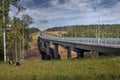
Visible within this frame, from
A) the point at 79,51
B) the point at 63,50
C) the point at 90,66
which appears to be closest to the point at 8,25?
the point at 90,66

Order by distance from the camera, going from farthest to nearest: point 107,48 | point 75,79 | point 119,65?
point 107,48 → point 119,65 → point 75,79

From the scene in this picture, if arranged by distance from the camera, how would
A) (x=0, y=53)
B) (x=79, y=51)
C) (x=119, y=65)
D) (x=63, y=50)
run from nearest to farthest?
1. (x=119, y=65)
2. (x=0, y=53)
3. (x=79, y=51)
4. (x=63, y=50)

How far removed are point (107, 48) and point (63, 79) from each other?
1390 inches

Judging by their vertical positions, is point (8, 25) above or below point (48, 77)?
above

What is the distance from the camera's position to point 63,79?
59.2 feet

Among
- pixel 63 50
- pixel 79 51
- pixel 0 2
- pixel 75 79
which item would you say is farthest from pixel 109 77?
pixel 63 50

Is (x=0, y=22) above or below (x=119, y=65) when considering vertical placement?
above

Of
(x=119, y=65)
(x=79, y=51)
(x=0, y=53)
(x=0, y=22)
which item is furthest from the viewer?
(x=79, y=51)

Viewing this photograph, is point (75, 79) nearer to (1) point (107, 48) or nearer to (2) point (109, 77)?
(2) point (109, 77)

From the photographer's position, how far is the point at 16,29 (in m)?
40.8

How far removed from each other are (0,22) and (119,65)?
20.5 meters

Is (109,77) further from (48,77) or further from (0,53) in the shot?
(0,53)

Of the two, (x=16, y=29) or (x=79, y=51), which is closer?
(x=16, y=29)

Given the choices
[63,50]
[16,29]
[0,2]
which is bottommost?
[63,50]
